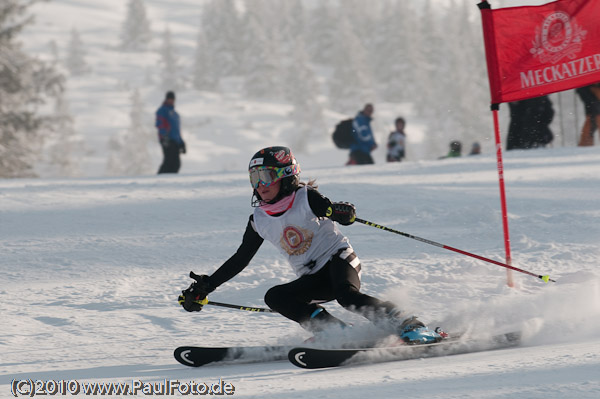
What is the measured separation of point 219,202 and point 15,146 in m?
18.3

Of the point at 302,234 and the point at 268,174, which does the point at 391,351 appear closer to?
the point at 302,234

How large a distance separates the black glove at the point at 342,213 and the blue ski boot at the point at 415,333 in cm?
64

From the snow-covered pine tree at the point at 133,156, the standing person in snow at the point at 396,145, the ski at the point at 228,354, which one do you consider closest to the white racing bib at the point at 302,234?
the ski at the point at 228,354

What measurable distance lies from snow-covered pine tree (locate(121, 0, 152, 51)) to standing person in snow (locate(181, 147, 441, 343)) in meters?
118

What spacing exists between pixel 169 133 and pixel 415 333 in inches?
425

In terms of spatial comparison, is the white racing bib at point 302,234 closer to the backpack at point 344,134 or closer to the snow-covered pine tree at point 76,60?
the backpack at point 344,134

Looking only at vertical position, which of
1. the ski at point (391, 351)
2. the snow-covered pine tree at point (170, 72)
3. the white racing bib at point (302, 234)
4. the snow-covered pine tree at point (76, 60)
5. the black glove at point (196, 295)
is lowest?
the ski at point (391, 351)

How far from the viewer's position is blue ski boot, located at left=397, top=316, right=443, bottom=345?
3.88m

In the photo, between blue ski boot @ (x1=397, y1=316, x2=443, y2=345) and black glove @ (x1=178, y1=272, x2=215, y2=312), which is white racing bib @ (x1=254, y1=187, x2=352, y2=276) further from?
blue ski boot @ (x1=397, y1=316, x2=443, y2=345)

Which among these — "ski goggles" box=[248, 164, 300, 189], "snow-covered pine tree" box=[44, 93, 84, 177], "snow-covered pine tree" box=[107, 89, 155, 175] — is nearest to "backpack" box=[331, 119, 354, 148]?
"ski goggles" box=[248, 164, 300, 189]

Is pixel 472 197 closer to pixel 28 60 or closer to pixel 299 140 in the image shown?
pixel 28 60

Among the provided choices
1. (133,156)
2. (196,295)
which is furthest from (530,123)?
(133,156)

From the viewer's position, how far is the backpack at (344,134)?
1419cm

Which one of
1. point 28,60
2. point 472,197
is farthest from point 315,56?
point 472,197
